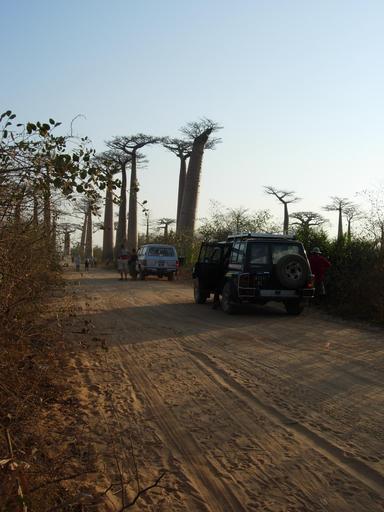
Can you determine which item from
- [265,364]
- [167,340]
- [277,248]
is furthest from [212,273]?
[265,364]

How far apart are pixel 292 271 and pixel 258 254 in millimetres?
898

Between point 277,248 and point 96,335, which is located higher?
point 277,248

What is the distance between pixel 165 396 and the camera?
19.8 ft

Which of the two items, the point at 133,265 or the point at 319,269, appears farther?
the point at 133,265

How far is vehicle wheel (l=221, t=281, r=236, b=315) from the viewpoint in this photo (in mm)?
12906

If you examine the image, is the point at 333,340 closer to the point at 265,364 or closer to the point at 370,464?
the point at 265,364

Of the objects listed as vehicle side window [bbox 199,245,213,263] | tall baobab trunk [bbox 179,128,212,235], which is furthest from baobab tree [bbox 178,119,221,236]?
vehicle side window [bbox 199,245,213,263]

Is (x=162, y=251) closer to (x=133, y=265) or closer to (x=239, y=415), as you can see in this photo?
(x=133, y=265)

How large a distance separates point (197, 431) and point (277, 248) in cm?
843

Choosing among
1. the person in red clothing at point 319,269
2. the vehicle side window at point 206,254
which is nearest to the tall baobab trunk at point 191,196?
the vehicle side window at point 206,254

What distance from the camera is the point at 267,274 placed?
41.4 feet

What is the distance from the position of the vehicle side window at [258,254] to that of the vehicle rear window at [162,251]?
14.8 meters

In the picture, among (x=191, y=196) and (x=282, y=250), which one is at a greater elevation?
(x=191, y=196)

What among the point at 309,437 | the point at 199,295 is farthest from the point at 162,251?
the point at 309,437
